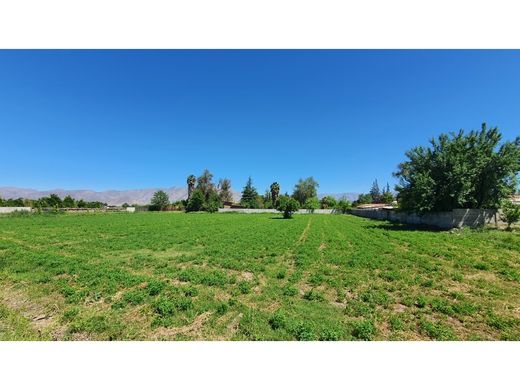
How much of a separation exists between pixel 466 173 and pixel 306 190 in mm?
86665

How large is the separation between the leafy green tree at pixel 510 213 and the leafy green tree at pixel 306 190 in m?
86.3

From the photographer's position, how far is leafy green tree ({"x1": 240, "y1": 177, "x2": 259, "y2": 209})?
320ft

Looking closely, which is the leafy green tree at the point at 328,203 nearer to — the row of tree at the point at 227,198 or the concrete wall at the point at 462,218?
the row of tree at the point at 227,198

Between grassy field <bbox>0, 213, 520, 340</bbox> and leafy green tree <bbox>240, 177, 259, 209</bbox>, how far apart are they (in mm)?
85300

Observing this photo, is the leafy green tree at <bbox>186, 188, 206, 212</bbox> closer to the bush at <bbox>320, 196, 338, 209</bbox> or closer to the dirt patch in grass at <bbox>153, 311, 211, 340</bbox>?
the bush at <bbox>320, 196, 338, 209</bbox>

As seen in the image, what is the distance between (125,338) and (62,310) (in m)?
2.51

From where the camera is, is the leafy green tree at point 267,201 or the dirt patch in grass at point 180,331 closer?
the dirt patch in grass at point 180,331

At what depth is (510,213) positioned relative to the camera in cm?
1931

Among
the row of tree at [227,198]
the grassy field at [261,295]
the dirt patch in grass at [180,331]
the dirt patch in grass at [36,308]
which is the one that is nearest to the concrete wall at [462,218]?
the grassy field at [261,295]

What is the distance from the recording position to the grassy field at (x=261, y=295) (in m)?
4.77
